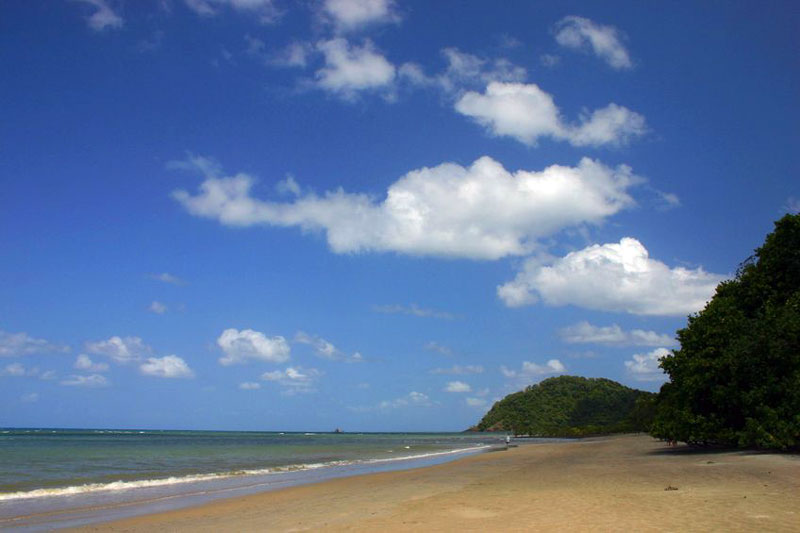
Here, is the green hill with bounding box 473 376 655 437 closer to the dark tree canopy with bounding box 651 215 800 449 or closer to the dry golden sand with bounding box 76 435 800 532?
the dark tree canopy with bounding box 651 215 800 449

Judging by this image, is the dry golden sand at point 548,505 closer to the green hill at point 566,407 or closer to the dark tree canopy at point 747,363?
the dark tree canopy at point 747,363

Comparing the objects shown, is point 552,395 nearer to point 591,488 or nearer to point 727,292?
point 727,292

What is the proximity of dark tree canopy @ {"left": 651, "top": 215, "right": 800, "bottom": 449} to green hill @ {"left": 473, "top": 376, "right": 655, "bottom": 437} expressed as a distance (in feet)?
297

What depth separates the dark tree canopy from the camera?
24.2 metres

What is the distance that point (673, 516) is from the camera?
11.3m

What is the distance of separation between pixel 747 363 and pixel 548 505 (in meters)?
16.3

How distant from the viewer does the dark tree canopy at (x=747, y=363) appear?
79.4ft

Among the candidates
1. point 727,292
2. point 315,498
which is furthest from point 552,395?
point 315,498

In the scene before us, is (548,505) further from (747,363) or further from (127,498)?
(747,363)

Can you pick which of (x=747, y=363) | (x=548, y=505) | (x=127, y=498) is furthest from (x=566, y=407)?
(x=548, y=505)

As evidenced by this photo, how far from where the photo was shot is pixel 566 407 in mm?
168750

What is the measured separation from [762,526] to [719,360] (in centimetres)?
1831

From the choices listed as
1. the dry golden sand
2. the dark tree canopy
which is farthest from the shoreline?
the dark tree canopy

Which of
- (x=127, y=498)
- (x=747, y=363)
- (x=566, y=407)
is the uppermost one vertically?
(x=747, y=363)
